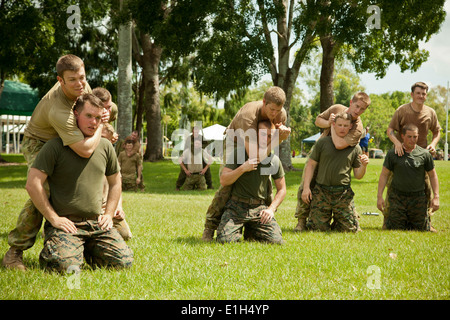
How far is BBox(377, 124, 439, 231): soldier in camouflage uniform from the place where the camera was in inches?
315

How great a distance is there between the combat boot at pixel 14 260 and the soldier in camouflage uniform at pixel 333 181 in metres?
4.37

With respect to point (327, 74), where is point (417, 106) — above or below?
below

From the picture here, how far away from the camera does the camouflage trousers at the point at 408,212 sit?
319 inches

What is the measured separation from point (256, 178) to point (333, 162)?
1.79 meters

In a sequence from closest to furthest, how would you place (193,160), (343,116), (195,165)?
(343,116) < (193,160) < (195,165)

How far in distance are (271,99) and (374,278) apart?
2511 mm

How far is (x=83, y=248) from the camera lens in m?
4.82

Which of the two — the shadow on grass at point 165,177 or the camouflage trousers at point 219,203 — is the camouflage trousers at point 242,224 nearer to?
the camouflage trousers at point 219,203

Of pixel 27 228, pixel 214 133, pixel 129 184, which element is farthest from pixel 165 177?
pixel 27 228

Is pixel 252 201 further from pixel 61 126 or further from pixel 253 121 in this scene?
pixel 61 126

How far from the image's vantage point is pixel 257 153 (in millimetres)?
6164

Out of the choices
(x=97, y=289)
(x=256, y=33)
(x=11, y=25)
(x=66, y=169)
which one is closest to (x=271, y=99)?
(x=66, y=169)


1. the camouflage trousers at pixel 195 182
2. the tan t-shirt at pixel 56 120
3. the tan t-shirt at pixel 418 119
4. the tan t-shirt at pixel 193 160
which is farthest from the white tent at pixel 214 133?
the tan t-shirt at pixel 56 120

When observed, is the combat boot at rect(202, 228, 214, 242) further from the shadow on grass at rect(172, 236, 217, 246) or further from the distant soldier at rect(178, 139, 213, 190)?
the distant soldier at rect(178, 139, 213, 190)
